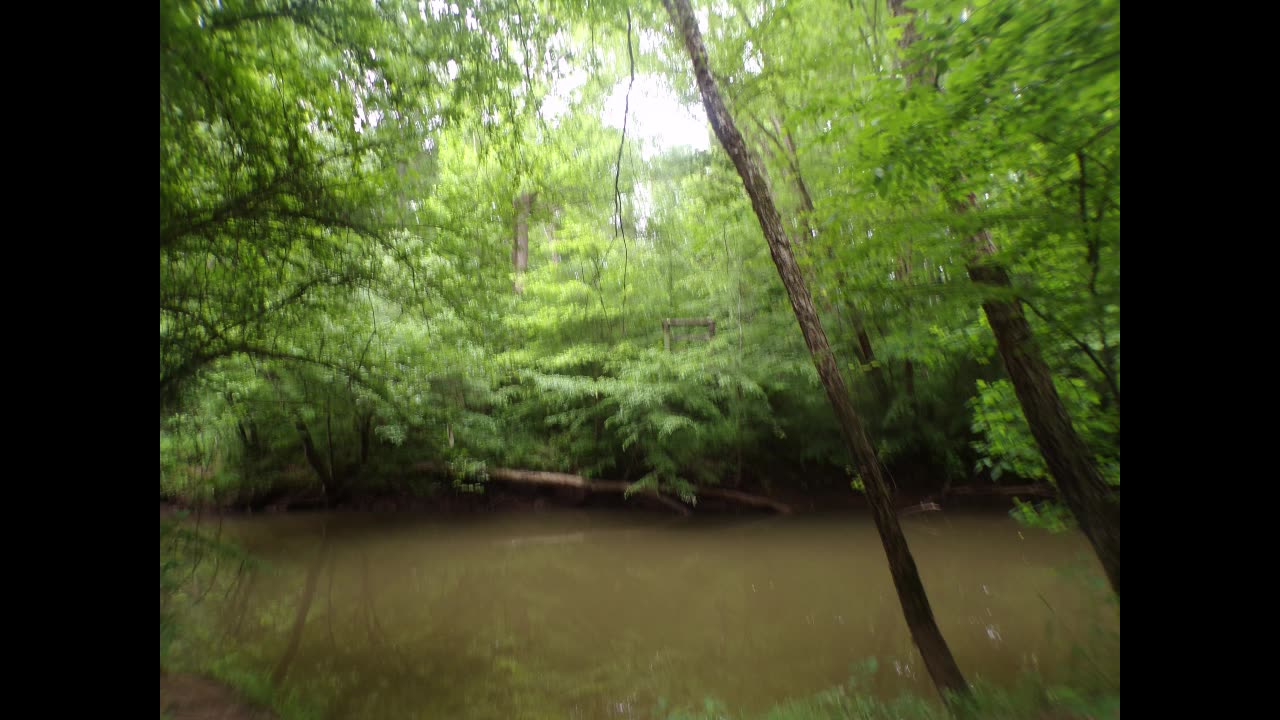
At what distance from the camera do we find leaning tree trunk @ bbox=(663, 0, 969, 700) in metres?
3.43

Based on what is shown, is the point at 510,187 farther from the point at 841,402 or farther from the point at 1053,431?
the point at 1053,431

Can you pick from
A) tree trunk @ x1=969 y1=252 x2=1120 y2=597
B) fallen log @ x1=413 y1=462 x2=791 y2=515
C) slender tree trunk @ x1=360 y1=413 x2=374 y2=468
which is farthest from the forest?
fallen log @ x1=413 y1=462 x2=791 y2=515

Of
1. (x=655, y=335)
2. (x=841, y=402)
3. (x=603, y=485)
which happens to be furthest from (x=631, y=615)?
(x=655, y=335)

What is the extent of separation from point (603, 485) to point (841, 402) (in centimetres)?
793

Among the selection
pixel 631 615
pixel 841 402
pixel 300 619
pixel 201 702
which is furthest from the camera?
pixel 631 615

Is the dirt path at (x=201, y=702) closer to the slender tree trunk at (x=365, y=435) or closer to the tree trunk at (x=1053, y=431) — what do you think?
the slender tree trunk at (x=365, y=435)

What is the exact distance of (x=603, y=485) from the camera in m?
11.0

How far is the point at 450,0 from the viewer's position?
355cm
